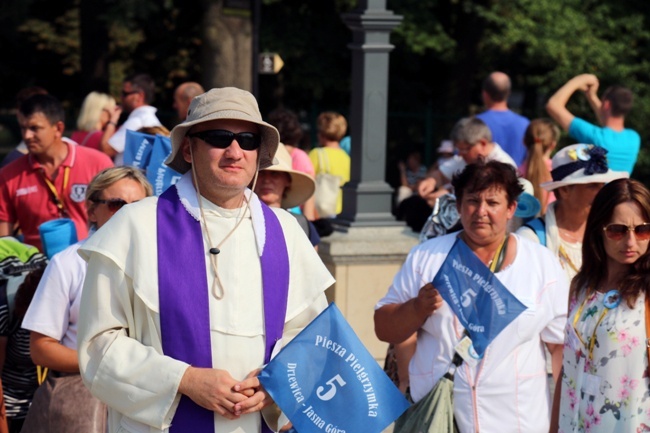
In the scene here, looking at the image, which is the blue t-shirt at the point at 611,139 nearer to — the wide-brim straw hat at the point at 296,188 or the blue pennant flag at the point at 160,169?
the wide-brim straw hat at the point at 296,188

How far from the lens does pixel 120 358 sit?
11.8 feet

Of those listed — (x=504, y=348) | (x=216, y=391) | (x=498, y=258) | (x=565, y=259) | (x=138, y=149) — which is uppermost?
(x=138, y=149)

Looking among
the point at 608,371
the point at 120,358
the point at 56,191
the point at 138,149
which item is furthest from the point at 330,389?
the point at 56,191

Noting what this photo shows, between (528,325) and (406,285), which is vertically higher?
(406,285)

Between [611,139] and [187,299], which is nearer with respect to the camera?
[187,299]

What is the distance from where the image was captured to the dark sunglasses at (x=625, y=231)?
14.9 feet

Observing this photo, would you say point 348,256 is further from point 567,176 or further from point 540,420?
point 540,420

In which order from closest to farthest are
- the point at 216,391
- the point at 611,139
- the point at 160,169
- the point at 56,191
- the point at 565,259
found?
the point at 216,391 → the point at 565,259 → the point at 160,169 → the point at 56,191 → the point at 611,139

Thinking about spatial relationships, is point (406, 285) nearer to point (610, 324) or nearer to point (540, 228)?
point (610, 324)

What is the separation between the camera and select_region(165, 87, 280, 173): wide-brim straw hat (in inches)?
145

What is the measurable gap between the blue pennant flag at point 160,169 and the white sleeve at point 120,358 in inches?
121

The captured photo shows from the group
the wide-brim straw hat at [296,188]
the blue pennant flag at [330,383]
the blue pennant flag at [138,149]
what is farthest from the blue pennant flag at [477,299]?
the blue pennant flag at [138,149]

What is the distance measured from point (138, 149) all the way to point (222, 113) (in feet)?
11.3

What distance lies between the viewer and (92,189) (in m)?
5.16
